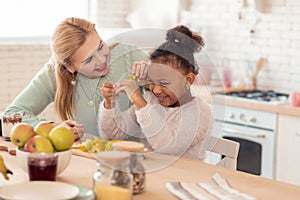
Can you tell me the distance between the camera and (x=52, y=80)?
311 centimetres

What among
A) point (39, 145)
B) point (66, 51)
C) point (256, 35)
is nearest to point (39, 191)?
point (39, 145)

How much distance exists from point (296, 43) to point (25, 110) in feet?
7.96

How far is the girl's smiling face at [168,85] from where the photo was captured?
227 cm

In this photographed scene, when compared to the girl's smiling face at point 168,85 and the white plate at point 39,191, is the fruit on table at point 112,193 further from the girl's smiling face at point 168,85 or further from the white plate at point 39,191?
the girl's smiling face at point 168,85

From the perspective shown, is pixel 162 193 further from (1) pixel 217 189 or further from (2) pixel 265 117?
(2) pixel 265 117

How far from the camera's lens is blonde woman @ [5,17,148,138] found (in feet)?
8.27

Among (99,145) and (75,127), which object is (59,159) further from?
(75,127)

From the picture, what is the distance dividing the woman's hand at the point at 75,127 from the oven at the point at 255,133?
1.73 m

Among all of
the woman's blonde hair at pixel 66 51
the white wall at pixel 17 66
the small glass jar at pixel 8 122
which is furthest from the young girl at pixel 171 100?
the white wall at pixel 17 66

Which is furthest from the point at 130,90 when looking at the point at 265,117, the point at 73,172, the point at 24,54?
the point at 24,54

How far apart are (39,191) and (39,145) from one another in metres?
0.23

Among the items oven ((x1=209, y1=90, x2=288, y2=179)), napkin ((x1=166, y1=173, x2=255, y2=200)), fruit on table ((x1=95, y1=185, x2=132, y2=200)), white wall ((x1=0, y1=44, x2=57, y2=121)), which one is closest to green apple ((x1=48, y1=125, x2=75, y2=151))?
fruit on table ((x1=95, y1=185, x2=132, y2=200))

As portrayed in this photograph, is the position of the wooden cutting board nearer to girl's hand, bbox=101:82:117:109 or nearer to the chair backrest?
girl's hand, bbox=101:82:117:109

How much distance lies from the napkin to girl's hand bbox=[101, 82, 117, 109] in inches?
18.3
